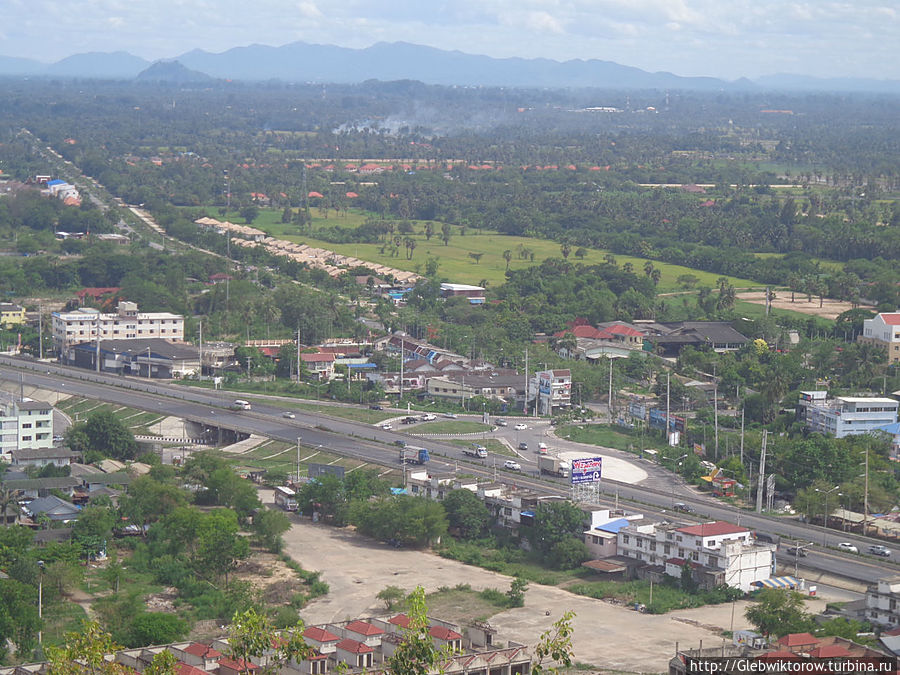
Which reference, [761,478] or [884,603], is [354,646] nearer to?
[884,603]

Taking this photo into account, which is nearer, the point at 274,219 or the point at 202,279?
the point at 202,279

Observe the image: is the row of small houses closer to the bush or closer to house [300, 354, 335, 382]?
the bush

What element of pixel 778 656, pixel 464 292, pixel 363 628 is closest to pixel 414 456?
pixel 363 628

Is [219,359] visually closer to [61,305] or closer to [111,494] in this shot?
[61,305]

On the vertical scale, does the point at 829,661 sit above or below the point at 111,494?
above

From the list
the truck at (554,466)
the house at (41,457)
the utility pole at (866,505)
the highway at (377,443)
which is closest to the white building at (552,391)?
the highway at (377,443)

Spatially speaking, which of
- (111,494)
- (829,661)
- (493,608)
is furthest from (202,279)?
(829,661)

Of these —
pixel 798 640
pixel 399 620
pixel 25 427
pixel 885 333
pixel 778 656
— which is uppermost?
pixel 778 656
